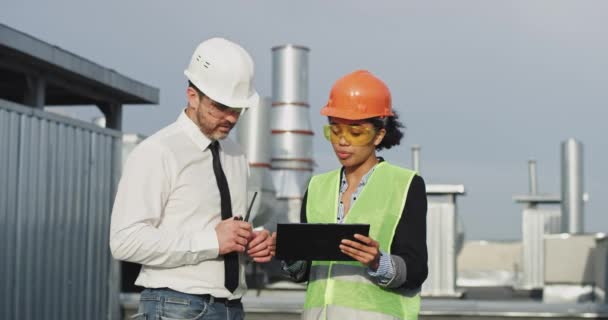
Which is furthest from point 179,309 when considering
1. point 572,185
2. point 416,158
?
point 416,158

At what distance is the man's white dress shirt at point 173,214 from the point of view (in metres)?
3.86

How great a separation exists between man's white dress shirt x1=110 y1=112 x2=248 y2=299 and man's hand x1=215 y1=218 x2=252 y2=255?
0.09 feet

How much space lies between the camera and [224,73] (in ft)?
13.4

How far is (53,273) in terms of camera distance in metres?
9.40

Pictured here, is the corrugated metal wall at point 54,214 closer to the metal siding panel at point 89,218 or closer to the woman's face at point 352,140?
the metal siding panel at point 89,218

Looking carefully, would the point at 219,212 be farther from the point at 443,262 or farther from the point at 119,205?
the point at 443,262

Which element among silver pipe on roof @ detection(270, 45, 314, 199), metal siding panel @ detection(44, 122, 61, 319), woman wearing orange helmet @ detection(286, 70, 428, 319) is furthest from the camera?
silver pipe on roof @ detection(270, 45, 314, 199)

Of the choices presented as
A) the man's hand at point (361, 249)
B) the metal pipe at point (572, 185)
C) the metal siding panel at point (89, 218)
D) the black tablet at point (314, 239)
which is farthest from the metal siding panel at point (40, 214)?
the metal pipe at point (572, 185)

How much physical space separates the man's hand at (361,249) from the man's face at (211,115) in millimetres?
725

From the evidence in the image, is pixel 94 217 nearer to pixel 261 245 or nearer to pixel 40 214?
pixel 40 214

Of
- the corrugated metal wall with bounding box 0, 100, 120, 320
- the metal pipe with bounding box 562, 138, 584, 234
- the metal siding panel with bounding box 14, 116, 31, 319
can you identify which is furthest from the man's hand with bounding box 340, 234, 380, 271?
the metal pipe with bounding box 562, 138, 584, 234

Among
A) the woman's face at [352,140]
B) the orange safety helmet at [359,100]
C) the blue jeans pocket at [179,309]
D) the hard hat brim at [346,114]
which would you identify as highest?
the orange safety helmet at [359,100]

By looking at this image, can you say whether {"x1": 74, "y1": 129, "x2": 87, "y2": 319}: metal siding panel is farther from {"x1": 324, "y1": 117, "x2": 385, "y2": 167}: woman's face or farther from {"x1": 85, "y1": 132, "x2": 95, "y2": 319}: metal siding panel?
{"x1": 324, "y1": 117, "x2": 385, "y2": 167}: woman's face

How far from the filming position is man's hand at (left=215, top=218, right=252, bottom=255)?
392cm
